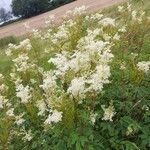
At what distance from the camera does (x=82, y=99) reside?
5.18 metres

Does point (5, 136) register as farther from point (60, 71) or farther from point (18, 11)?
point (18, 11)

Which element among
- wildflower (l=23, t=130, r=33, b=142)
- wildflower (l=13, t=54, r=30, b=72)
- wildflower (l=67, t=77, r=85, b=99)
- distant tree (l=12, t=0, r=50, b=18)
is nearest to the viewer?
wildflower (l=67, t=77, r=85, b=99)

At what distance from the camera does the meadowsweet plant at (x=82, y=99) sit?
16.3ft

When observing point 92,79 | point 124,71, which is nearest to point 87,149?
point 92,79

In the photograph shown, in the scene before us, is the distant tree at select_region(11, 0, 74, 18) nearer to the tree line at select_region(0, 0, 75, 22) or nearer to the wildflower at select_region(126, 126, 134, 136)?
the tree line at select_region(0, 0, 75, 22)

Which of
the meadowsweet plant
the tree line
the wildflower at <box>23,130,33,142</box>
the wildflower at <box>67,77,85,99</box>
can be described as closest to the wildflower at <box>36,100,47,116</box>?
the meadowsweet plant

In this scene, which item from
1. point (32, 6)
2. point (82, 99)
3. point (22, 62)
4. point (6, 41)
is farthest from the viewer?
point (32, 6)

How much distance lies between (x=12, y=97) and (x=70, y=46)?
114cm

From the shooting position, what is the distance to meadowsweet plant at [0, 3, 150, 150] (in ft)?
16.3

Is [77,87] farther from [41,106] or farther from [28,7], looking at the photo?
[28,7]

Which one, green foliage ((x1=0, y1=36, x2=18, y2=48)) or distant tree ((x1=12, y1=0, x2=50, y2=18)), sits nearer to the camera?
green foliage ((x1=0, y1=36, x2=18, y2=48))

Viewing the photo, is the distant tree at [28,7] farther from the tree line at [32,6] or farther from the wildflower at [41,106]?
the wildflower at [41,106]

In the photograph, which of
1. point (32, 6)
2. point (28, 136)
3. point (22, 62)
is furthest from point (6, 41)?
point (32, 6)

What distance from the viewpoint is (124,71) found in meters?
6.26
